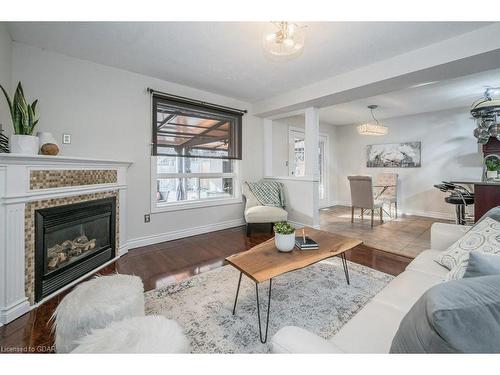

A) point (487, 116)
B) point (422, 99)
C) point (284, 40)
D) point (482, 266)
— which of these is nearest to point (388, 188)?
point (422, 99)

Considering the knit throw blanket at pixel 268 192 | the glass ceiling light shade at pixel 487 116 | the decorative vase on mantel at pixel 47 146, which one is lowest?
the knit throw blanket at pixel 268 192

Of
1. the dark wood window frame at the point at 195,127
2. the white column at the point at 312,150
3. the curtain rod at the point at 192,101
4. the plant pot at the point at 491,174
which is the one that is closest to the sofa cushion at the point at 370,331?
the white column at the point at 312,150

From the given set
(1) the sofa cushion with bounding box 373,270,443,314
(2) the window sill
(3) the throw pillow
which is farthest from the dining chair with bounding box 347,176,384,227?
(3) the throw pillow

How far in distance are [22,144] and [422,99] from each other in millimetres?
5667

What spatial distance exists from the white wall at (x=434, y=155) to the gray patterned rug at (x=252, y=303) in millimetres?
3918

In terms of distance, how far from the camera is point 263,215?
3459mm

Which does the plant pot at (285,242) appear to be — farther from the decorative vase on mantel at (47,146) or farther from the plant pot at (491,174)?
the plant pot at (491,174)

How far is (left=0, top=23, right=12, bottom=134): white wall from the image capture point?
189 centimetres

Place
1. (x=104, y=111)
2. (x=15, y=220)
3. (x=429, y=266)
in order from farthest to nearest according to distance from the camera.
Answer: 1. (x=104, y=111)
2. (x=15, y=220)
3. (x=429, y=266)

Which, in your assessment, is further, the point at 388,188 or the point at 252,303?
the point at 388,188

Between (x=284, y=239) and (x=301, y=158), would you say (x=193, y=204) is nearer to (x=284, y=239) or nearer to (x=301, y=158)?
(x=284, y=239)

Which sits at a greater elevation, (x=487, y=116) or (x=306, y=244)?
(x=487, y=116)

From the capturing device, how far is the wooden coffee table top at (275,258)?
53.7 inches

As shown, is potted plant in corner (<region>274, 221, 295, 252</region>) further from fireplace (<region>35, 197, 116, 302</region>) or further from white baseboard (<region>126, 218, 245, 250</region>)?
white baseboard (<region>126, 218, 245, 250</region>)
